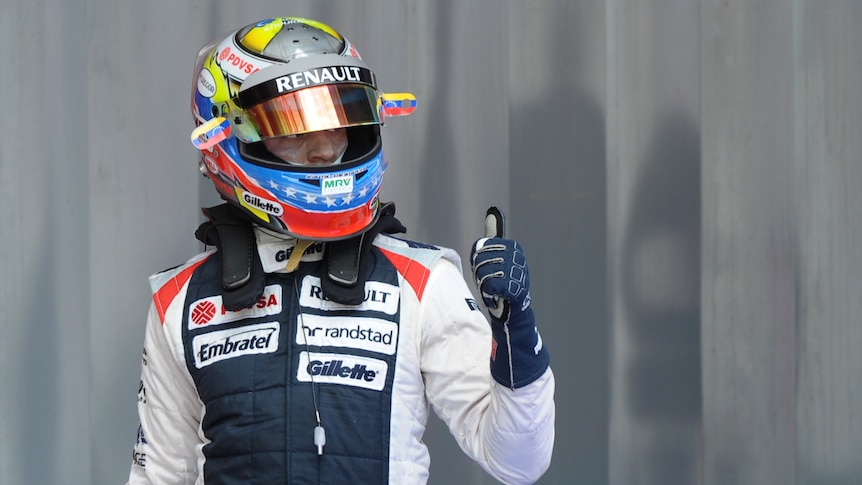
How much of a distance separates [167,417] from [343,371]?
360mm

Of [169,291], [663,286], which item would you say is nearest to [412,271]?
[169,291]

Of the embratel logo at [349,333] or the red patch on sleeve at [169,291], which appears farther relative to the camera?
the red patch on sleeve at [169,291]

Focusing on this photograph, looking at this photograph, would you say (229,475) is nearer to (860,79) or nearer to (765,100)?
(765,100)

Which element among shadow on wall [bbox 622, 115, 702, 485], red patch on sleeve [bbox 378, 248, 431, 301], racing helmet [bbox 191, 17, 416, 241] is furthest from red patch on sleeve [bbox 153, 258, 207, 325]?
shadow on wall [bbox 622, 115, 702, 485]

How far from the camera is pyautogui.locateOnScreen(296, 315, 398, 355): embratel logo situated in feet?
6.37

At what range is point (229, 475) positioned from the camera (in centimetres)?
191

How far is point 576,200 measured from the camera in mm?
3334

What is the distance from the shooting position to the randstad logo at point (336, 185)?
2002mm

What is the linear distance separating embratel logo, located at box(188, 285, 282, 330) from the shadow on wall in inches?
62.4

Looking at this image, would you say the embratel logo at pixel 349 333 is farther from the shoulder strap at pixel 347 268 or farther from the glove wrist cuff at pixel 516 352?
the glove wrist cuff at pixel 516 352

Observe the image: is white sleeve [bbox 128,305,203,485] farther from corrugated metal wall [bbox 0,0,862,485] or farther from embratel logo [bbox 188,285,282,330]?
corrugated metal wall [bbox 0,0,862,485]

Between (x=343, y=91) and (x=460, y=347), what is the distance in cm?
49

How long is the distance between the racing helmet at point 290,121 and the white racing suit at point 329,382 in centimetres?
8

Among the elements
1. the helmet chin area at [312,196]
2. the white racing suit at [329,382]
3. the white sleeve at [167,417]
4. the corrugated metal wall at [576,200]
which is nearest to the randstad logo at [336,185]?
the helmet chin area at [312,196]
